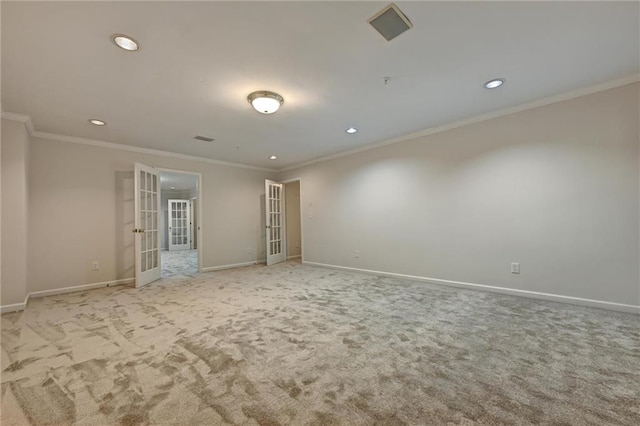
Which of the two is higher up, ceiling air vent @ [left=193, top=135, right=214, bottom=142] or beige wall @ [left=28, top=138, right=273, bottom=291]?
ceiling air vent @ [left=193, top=135, right=214, bottom=142]

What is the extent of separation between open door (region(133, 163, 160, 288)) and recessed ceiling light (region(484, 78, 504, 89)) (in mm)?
5228

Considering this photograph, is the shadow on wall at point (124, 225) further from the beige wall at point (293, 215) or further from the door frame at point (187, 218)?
the door frame at point (187, 218)

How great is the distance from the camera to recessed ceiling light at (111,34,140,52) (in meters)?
1.96

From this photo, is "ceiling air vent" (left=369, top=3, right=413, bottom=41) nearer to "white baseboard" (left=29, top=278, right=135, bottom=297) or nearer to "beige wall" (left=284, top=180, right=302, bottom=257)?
"white baseboard" (left=29, top=278, right=135, bottom=297)

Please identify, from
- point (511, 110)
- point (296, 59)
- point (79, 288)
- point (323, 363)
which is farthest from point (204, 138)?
point (511, 110)

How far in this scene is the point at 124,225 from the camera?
15.3ft

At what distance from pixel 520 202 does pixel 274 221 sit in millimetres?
5045

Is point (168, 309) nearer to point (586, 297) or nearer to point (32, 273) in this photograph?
point (32, 273)

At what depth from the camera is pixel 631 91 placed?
9.07ft

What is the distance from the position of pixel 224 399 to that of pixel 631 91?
477cm

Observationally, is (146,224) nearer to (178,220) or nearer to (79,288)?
(79,288)

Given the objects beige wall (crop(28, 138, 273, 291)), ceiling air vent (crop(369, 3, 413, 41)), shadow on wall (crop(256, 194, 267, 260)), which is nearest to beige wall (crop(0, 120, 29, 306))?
beige wall (crop(28, 138, 273, 291))

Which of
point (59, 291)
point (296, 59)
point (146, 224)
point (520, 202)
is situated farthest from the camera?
point (146, 224)

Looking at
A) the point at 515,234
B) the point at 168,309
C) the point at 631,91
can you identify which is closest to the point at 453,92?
the point at 631,91
